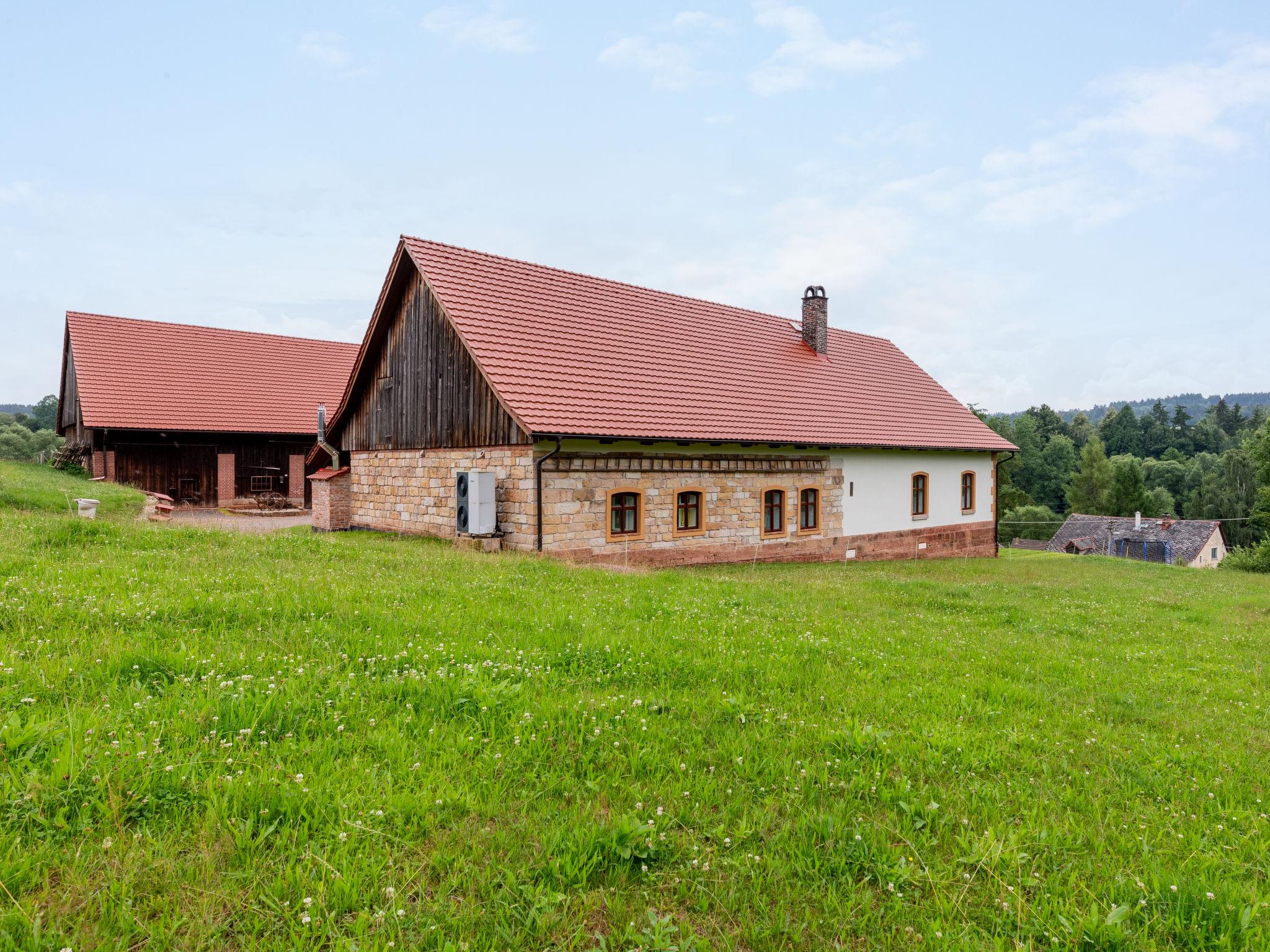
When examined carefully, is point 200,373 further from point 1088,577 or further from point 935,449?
point 1088,577

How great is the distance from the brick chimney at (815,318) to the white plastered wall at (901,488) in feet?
15.8

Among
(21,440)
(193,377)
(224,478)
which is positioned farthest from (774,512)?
(21,440)

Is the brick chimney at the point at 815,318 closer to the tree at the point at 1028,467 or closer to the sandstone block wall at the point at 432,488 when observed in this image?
the sandstone block wall at the point at 432,488

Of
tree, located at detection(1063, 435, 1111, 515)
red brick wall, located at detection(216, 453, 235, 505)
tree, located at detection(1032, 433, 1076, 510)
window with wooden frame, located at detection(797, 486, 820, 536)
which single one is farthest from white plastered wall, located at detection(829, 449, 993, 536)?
tree, located at detection(1032, 433, 1076, 510)

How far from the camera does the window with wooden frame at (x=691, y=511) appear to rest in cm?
1688

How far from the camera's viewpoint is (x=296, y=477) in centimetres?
2903

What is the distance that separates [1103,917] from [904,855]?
2.50 ft

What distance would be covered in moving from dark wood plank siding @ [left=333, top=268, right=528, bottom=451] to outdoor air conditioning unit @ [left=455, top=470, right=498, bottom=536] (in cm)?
88

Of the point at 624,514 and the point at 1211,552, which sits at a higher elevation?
the point at 624,514

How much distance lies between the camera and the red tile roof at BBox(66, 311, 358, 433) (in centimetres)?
2577

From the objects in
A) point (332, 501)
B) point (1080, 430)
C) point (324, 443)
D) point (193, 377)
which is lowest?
point (332, 501)

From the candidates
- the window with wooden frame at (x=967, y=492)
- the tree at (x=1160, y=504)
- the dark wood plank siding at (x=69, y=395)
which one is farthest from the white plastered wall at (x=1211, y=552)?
the dark wood plank siding at (x=69, y=395)

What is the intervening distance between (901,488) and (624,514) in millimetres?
11287

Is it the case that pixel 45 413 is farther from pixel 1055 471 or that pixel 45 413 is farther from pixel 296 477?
pixel 1055 471
